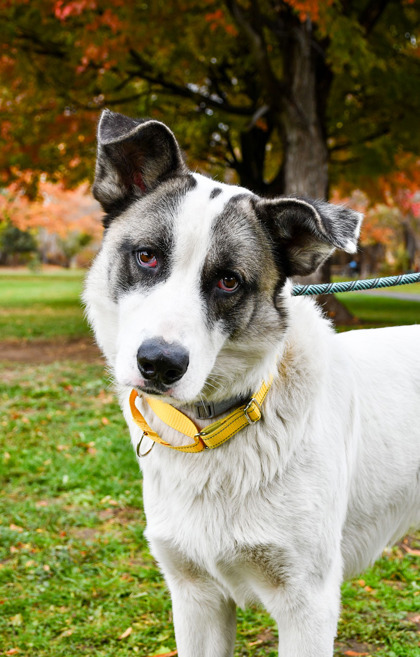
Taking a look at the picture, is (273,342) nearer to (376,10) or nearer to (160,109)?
(376,10)

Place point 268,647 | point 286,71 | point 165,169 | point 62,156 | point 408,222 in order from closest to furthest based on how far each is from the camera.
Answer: point 165,169
point 268,647
point 286,71
point 62,156
point 408,222

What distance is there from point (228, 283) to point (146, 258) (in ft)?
1.03

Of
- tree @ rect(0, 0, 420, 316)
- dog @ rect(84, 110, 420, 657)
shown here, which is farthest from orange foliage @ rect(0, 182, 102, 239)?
dog @ rect(84, 110, 420, 657)

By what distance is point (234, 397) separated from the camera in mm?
2453

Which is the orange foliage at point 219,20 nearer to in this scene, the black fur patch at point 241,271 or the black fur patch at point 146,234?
the black fur patch at point 146,234

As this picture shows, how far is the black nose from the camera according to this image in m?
2.01

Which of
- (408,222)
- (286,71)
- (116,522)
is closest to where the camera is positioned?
(116,522)

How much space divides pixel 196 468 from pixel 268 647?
144cm

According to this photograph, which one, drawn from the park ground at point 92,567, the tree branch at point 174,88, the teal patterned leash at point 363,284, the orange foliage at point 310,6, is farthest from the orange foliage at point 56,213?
→ the teal patterned leash at point 363,284

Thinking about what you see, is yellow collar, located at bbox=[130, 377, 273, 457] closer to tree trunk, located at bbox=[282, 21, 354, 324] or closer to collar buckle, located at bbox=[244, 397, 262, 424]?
collar buckle, located at bbox=[244, 397, 262, 424]

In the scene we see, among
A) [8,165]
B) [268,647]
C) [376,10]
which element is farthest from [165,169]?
[8,165]

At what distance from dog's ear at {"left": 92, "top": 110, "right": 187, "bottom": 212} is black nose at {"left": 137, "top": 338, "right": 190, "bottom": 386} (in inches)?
32.5

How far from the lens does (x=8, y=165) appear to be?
15.1m

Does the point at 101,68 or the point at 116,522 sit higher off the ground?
the point at 101,68
